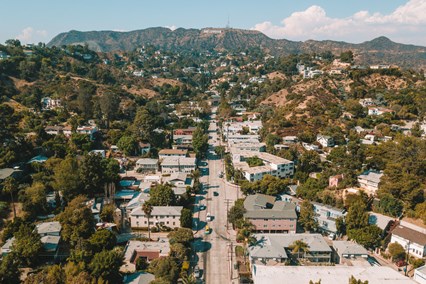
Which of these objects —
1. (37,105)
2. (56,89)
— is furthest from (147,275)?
(56,89)

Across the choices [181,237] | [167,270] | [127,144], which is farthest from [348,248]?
[127,144]

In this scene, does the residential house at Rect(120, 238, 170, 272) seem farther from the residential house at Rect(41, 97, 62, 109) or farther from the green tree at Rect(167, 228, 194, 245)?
the residential house at Rect(41, 97, 62, 109)

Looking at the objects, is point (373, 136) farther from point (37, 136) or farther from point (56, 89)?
point (56, 89)

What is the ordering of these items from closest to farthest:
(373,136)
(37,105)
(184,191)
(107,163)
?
(184,191)
(107,163)
(373,136)
(37,105)

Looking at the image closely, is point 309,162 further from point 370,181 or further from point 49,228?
point 49,228

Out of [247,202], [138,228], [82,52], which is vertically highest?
[82,52]

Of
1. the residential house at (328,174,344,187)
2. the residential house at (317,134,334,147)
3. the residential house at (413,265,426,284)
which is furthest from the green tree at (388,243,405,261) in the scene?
the residential house at (317,134,334,147)

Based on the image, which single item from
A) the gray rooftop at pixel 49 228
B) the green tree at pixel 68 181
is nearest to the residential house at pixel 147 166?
the green tree at pixel 68 181
